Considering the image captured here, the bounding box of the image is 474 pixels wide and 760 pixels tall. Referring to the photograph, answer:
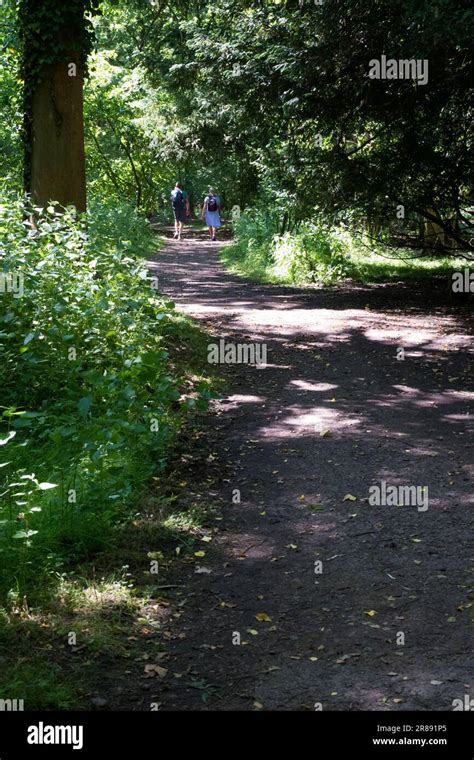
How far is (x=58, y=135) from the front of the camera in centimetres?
1067

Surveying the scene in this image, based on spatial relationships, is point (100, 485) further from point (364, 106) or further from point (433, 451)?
point (364, 106)

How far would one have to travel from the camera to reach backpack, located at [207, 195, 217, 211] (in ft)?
102

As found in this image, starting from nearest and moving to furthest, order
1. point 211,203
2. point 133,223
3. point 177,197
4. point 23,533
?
point 23,533
point 133,223
point 177,197
point 211,203

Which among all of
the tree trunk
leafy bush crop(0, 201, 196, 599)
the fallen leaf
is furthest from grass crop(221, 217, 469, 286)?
the fallen leaf

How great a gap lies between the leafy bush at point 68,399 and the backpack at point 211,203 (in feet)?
71.8

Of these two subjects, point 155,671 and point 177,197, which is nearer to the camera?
point 155,671

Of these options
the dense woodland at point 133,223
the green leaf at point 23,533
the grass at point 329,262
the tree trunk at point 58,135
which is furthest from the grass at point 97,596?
the grass at point 329,262

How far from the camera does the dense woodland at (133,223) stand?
5.55m

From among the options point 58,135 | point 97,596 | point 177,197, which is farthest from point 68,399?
point 177,197

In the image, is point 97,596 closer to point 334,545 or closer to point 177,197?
point 334,545

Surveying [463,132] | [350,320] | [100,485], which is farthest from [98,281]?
[463,132]

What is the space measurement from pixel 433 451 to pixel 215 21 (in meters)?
12.3

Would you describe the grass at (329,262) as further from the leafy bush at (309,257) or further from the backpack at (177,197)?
the backpack at (177,197)

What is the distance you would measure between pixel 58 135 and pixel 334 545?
7.40 metres
